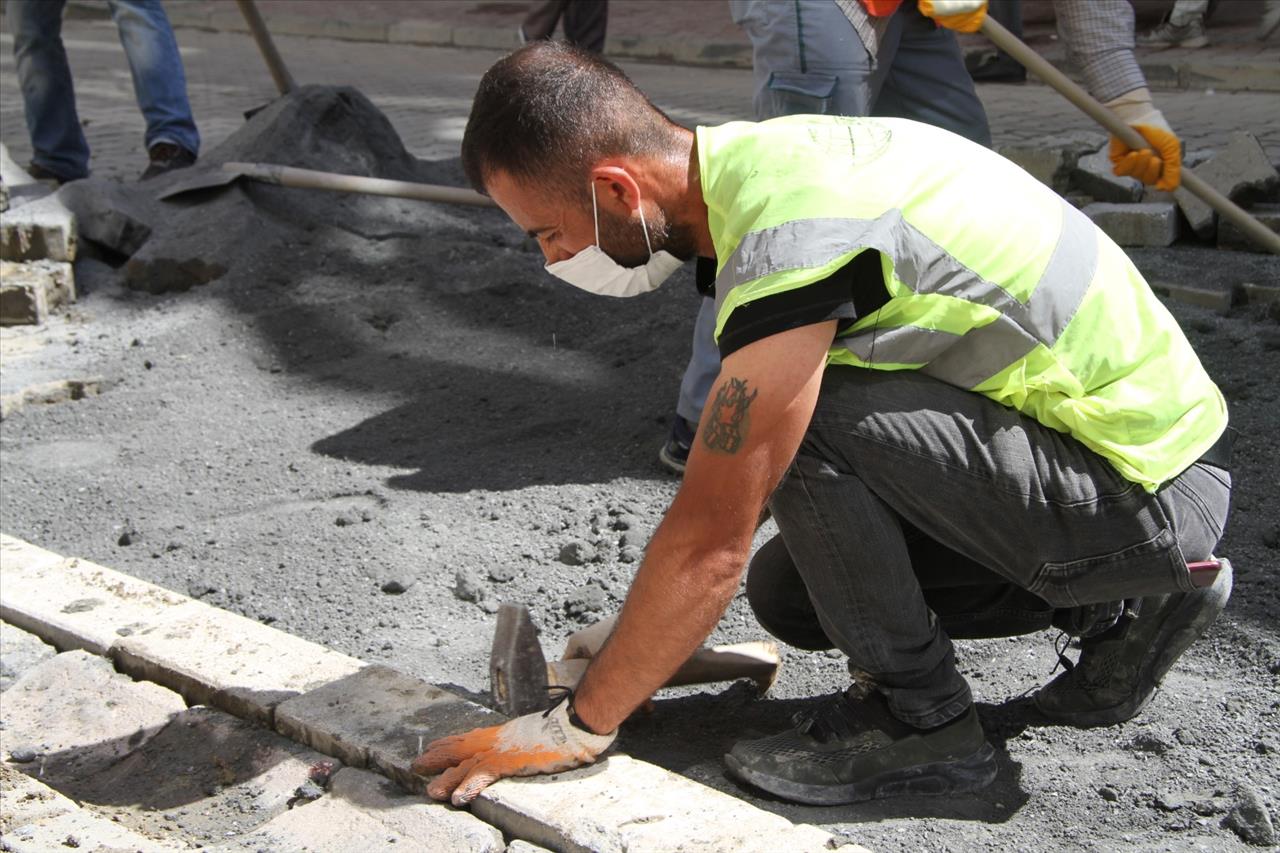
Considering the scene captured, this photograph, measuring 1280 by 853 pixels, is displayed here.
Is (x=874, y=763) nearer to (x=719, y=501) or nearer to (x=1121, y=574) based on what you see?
(x=1121, y=574)

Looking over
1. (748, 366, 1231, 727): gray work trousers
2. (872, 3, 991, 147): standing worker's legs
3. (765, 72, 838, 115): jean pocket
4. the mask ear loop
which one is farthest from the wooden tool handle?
(872, 3, 991, 147): standing worker's legs

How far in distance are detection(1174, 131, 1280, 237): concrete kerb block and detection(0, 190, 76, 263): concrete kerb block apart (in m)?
4.12

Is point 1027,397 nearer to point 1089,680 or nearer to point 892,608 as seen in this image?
point 892,608

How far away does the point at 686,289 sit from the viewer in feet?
15.9

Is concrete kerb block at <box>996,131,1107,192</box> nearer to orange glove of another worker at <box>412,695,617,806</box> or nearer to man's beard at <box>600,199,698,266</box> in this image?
man's beard at <box>600,199,698,266</box>

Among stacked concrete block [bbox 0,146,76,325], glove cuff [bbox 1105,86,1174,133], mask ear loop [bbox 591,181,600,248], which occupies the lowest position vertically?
stacked concrete block [bbox 0,146,76,325]

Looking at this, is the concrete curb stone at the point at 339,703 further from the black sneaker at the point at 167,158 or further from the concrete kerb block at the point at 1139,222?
the concrete kerb block at the point at 1139,222

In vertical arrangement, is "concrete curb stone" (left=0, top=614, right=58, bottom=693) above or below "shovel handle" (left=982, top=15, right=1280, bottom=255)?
below

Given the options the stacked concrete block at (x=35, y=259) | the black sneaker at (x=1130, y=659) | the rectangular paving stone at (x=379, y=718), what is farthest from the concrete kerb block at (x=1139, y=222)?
the stacked concrete block at (x=35, y=259)

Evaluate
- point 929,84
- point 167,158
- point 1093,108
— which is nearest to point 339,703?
point 929,84

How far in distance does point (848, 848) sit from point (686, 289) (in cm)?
310

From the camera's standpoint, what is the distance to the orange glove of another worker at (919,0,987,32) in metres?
3.37

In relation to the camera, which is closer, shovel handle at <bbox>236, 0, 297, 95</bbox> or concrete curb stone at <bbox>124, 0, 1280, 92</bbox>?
shovel handle at <bbox>236, 0, 297, 95</bbox>

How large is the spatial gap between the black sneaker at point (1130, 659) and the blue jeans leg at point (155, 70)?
4.99 meters
